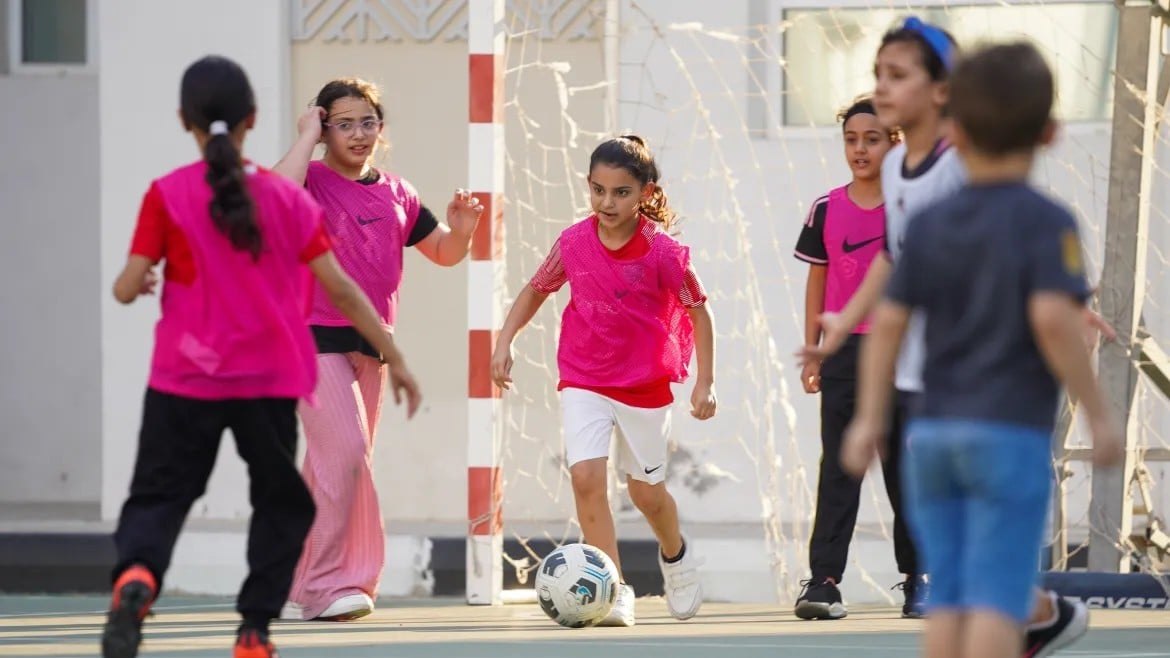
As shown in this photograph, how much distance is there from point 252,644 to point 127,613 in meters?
0.30

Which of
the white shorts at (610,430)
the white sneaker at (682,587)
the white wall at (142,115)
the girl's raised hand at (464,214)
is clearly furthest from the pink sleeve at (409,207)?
the white wall at (142,115)

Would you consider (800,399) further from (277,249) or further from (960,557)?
(960,557)

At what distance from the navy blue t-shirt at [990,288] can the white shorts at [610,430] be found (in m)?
2.74

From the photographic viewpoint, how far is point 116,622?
412cm

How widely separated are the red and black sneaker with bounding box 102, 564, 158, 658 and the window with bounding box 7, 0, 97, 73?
6.31 meters

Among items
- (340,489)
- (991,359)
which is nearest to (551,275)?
(340,489)

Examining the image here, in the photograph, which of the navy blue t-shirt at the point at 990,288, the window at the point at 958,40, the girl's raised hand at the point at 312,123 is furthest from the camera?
the window at the point at 958,40

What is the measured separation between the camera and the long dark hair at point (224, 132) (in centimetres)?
417

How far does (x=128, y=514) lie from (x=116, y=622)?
30 centimetres

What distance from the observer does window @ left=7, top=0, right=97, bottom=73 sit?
1002 centimetres

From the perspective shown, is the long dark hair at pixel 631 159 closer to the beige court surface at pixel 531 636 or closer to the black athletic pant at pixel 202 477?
the beige court surface at pixel 531 636

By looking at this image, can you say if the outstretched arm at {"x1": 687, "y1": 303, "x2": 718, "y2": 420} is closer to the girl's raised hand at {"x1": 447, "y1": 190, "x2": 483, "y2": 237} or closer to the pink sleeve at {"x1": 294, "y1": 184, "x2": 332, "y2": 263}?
the girl's raised hand at {"x1": 447, "y1": 190, "x2": 483, "y2": 237}

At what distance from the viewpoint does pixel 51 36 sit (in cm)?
1007

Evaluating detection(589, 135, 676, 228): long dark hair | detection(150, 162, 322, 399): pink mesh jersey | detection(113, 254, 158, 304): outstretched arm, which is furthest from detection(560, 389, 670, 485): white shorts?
detection(113, 254, 158, 304): outstretched arm
